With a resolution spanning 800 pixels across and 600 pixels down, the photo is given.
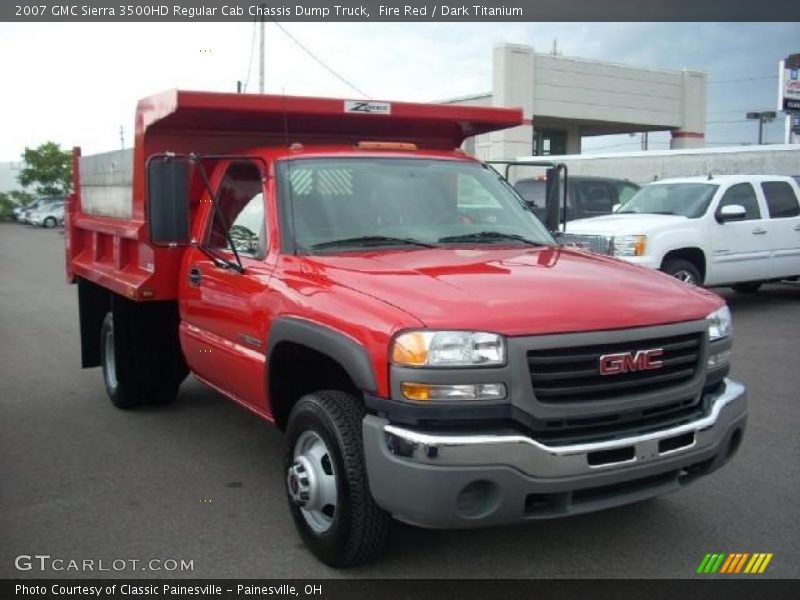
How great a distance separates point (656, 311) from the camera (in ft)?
12.2

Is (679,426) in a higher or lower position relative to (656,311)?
lower

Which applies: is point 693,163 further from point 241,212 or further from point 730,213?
point 241,212

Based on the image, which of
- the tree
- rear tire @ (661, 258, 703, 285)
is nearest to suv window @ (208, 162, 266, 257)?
rear tire @ (661, 258, 703, 285)

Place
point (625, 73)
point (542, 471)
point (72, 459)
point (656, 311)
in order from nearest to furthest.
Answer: point (542, 471), point (656, 311), point (72, 459), point (625, 73)

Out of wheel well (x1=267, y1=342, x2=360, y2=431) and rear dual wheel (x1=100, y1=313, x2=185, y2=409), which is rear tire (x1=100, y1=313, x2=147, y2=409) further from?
wheel well (x1=267, y1=342, x2=360, y2=431)

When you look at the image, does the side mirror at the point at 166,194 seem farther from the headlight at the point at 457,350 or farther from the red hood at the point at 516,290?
the headlight at the point at 457,350

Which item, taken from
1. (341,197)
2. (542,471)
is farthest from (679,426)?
(341,197)

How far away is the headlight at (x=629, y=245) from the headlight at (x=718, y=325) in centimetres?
649

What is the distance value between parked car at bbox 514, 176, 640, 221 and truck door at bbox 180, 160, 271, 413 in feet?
32.6

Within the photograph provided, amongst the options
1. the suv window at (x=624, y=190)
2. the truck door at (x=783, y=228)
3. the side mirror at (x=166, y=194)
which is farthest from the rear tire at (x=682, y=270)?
the side mirror at (x=166, y=194)

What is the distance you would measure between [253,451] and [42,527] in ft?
5.27

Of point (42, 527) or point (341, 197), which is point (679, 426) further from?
point (42, 527)

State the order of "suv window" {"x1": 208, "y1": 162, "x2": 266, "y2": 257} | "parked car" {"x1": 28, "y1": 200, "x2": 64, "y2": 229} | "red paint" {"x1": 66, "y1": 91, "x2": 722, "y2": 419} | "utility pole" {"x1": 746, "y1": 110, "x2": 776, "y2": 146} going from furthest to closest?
"utility pole" {"x1": 746, "y1": 110, "x2": 776, "y2": 146} < "parked car" {"x1": 28, "y1": 200, "x2": 64, "y2": 229} < "suv window" {"x1": 208, "y1": 162, "x2": 266, "y2": 257} < "red paint" {"x1": 66, "y1": 91, "x2": 722, "y2": 419}

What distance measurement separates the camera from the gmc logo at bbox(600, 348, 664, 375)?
3.54m
